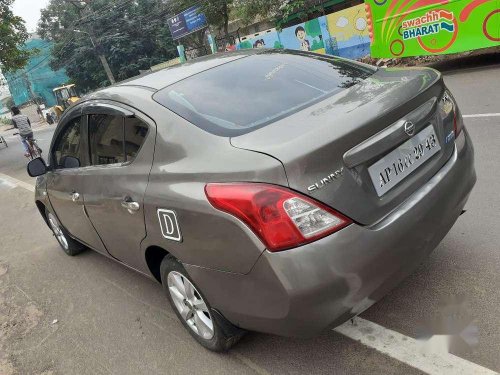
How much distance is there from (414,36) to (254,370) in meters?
9.94

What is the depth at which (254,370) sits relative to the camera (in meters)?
2.57

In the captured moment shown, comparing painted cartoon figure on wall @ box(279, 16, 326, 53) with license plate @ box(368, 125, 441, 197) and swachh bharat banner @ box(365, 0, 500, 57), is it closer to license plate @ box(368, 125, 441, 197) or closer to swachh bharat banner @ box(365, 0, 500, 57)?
swachh bharat banner @ box(365, 0, 500, 57)

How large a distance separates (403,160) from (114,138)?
186 cm

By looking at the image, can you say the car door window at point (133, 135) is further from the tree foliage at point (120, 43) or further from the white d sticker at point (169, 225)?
the tree foliage at point (120, 43)

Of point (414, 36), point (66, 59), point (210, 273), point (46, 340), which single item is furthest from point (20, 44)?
point (66, 59)

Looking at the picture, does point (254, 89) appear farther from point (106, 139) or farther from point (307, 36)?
point (307, 36)

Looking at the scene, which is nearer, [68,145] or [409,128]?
[409,128]

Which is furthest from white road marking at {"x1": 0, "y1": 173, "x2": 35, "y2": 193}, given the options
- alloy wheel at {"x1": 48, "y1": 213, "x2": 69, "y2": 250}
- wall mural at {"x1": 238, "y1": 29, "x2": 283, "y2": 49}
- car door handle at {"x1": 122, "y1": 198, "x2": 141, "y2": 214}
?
wall mural at {"x1": 238, "y1": 29, "x2": 283, "y2": 49}

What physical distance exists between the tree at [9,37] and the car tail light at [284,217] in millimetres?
19202

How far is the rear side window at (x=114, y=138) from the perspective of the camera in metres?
2.81

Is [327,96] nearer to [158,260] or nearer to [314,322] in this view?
[314,322]

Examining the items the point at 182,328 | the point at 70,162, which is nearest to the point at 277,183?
the point at 182,328

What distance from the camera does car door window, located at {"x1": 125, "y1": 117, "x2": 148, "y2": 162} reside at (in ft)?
9.05

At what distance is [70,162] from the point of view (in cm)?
381
